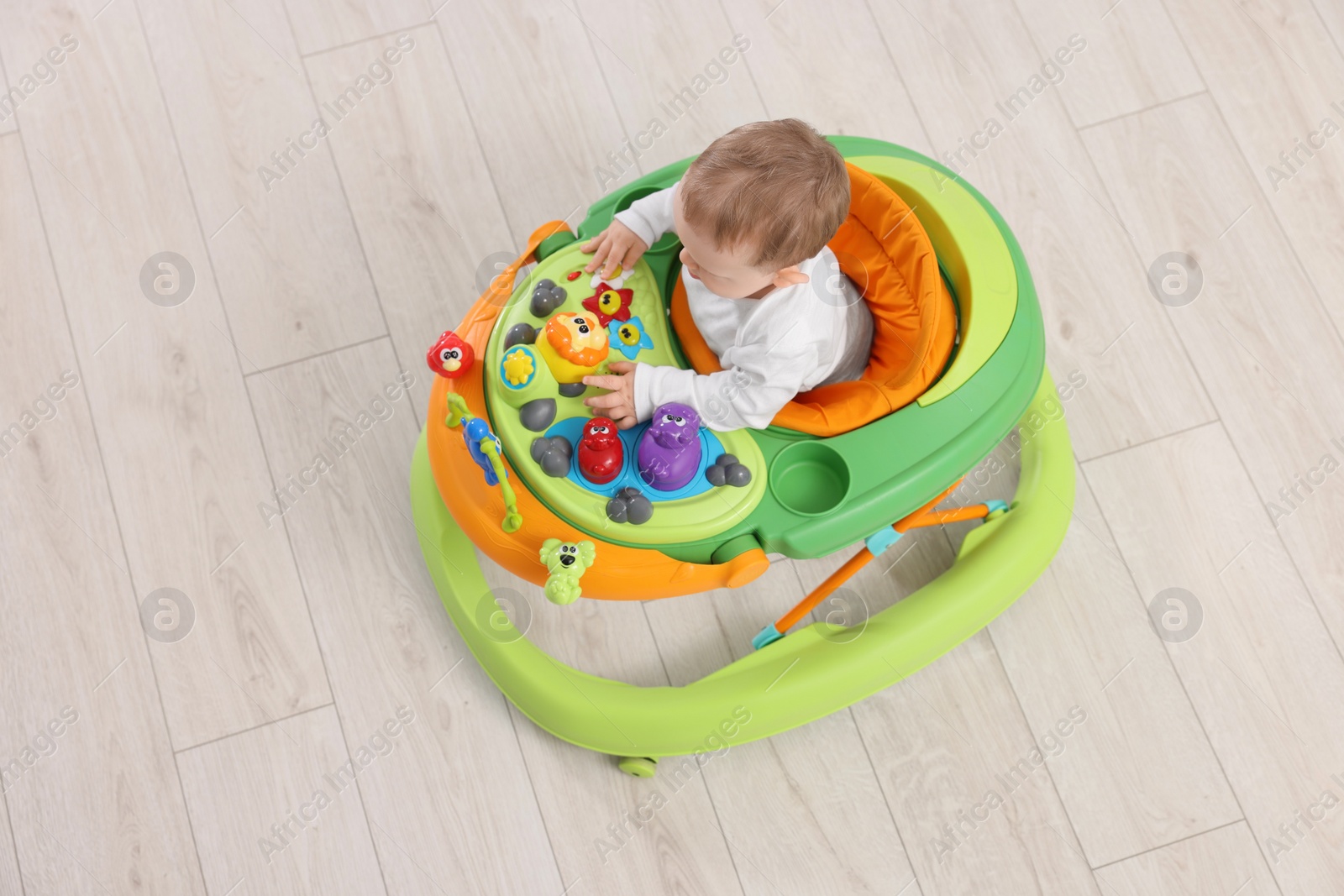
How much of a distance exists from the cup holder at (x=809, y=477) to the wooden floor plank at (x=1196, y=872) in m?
0.55

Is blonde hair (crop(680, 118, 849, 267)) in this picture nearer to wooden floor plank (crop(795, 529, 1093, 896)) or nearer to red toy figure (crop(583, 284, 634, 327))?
red toy figure (crop(583, 284, 634, 327))

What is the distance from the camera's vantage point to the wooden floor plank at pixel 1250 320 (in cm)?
126

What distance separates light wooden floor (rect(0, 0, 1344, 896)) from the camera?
110 cm

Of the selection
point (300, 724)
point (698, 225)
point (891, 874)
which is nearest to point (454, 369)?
point (698, 225)

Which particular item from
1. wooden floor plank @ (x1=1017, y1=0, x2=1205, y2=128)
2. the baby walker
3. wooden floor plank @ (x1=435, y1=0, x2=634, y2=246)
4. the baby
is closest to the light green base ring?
the baby walker

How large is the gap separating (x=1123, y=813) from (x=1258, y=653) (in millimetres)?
261

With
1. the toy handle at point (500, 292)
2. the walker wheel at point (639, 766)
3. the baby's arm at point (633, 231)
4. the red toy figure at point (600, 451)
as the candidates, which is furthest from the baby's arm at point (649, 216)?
the walker wheel at point (639, 766)

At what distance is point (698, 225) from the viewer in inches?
32.1

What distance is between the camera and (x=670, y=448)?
0.89m

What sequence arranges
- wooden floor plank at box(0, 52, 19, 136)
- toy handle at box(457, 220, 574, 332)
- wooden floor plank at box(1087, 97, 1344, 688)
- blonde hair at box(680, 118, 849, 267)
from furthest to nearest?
1. wooden floor plank at box(0, 52, 19, 136)
2. wooden floor plank at box(1087, 97, 1344, 688)
3. toy handle at box(457, 220, 574, 332)
4. blonde hair at box(680, 118, 849, 267)

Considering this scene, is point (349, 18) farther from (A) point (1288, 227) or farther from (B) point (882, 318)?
(A) point (1288, 227)

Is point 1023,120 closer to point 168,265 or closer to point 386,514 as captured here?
point 386,514

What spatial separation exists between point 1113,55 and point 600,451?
1084mm

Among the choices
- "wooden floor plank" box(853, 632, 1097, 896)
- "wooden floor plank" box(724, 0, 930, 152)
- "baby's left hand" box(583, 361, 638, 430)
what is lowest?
"wooden floor plank" box(853, 632, 1097, 896)
